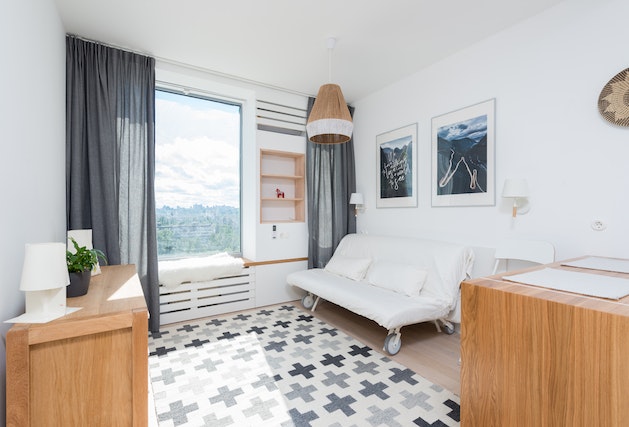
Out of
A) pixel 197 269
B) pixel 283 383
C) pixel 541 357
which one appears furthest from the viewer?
pixel 197 269

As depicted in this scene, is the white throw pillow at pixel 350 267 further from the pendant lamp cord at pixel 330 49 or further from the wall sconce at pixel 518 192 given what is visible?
the pendant lamp cord at pixel 330 49

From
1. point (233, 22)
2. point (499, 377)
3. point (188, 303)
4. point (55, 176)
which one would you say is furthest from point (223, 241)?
point (499, 377)

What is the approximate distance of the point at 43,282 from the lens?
1.18 metres

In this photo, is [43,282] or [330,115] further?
[330,115]

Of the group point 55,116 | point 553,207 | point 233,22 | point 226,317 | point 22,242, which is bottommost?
point 226,317

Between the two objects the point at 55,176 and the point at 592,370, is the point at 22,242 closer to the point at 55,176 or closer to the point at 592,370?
the point at 55,176

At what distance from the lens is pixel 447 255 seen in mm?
2930

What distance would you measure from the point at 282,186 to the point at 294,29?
2045mm

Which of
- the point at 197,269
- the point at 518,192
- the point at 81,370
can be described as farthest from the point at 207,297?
the point at 518,192

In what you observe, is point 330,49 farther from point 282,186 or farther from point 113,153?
point 113,153

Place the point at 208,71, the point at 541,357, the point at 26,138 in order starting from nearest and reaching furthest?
the point at 541,357 → the point at 26,138 → the point at 208,71

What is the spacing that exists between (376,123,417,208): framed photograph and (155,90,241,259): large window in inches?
76.1

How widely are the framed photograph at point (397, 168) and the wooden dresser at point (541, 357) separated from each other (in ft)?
7.63

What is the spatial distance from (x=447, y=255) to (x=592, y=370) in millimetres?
1963
